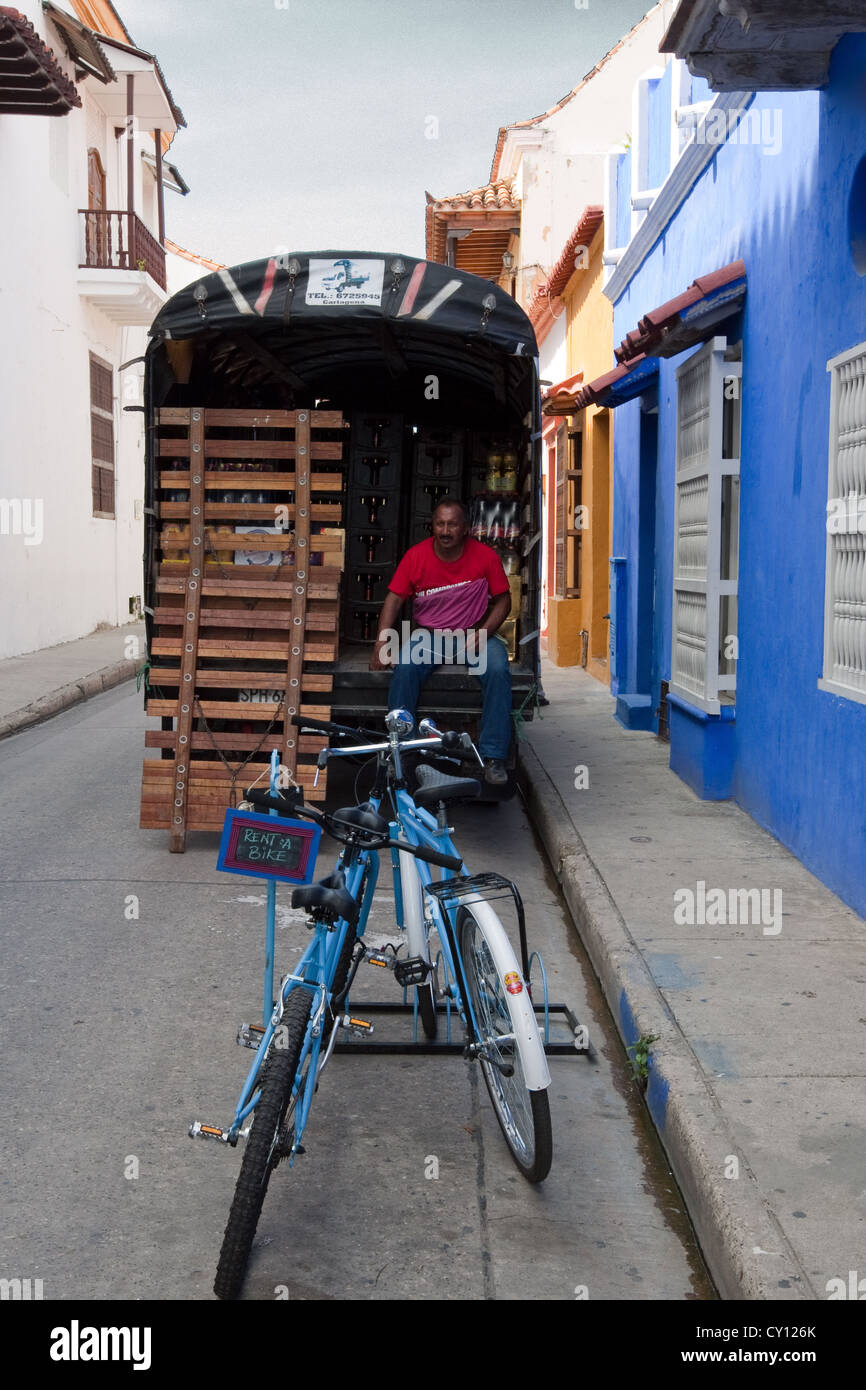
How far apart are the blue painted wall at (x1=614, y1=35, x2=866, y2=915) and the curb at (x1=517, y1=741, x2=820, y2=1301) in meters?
1.15

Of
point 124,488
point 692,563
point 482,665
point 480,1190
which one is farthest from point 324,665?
point 124,488

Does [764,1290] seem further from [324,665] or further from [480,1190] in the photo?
[324,665]

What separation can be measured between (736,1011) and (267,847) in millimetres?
1973

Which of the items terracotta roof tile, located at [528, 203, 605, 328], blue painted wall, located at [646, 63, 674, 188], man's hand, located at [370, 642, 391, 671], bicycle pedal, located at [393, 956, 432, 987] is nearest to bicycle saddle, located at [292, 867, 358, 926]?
bicycle pedal, located at [393, 956, 432, 987]

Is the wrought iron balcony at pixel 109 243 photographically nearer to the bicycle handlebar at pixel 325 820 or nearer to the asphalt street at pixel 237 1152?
the asphalt street at pixel 237 1152

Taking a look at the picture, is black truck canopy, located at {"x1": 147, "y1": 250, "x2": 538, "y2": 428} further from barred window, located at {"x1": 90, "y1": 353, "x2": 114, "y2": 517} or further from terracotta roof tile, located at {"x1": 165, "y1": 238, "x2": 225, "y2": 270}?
terracotta roof tile, located at {"x1": 165, "y1": 238, "x2": 225, "y2": 270}

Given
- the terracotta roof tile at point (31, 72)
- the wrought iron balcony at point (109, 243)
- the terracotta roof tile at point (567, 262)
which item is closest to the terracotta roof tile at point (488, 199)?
the terracotta roof tile at point (567, 262)

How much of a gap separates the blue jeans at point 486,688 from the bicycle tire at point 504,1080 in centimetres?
378

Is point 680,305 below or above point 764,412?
above

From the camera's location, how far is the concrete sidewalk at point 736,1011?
10.7ft

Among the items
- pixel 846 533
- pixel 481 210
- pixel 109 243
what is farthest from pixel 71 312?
pixel 846 533

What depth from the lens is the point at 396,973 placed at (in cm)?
431

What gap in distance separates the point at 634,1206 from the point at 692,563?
20.1 feet

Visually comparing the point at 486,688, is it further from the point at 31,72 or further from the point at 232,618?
the point at 31,72
